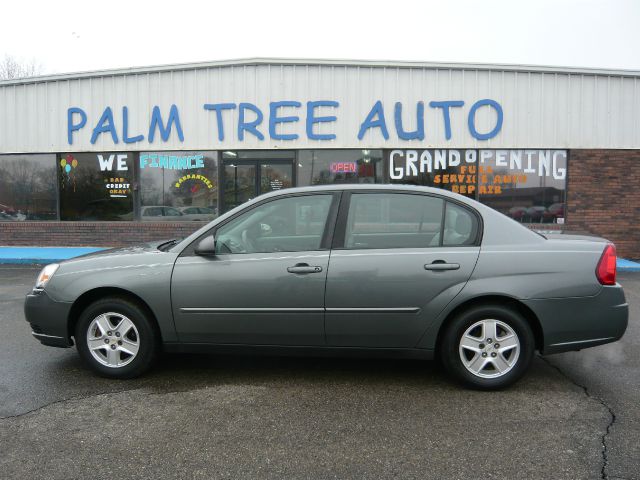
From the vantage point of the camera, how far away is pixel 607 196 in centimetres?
1144

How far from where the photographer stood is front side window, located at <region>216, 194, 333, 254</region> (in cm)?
395

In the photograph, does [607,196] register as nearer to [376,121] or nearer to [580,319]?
[376,121]

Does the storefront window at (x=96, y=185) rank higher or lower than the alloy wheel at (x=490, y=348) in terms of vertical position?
higher

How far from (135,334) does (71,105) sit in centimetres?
1021

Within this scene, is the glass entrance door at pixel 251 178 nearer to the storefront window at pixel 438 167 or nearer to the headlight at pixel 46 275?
the storefront window at pixel 438 167

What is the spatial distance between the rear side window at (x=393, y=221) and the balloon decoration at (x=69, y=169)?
1060cm

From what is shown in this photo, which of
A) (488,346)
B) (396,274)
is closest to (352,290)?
(396,274)

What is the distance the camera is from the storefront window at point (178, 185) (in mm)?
12000

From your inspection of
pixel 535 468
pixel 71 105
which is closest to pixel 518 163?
pixel 535 468

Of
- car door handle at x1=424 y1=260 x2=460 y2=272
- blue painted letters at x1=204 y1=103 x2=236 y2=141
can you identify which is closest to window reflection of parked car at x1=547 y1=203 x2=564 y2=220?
blue painted letters at x1=204 y1=103 x2=236 y2=141

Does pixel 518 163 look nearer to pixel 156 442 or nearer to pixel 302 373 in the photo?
pixel 302 373

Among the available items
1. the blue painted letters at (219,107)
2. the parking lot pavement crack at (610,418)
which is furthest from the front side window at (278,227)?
the blue painted letters at (219,107)

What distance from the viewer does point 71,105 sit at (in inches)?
482

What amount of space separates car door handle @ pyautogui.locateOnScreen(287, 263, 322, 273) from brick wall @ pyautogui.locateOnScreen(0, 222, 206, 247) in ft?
28.4
